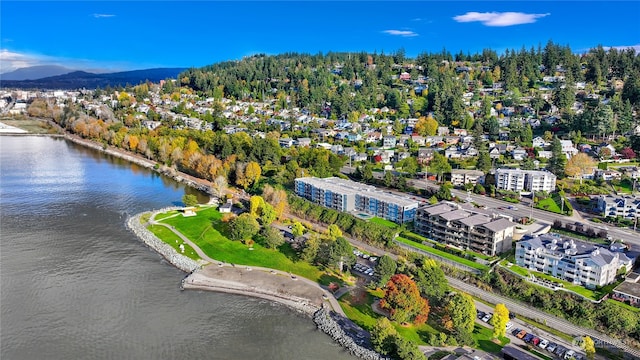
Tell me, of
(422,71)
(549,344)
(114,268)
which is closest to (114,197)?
(114,268)

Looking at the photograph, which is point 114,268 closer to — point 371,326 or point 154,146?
point 371,326

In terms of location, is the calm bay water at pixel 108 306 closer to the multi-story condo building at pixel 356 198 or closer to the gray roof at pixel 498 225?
the gray roof at pixel 498 225

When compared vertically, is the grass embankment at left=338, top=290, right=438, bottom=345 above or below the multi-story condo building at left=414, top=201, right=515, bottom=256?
below

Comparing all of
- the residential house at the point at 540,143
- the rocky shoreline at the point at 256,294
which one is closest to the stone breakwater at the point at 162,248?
the rocky shoreline at the point at 256,294

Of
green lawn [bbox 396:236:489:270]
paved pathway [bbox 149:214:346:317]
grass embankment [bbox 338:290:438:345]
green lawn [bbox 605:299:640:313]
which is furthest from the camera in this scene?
green lawn [bbox 396:236:489:270]

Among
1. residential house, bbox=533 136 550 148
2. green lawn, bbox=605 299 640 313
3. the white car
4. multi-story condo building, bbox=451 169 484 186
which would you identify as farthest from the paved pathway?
residential house, bbox=533 136 550 148

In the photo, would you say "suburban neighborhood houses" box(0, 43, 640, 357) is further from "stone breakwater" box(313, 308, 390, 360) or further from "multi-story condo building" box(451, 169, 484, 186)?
"stone breakwater" box(313, 308, 390, 360)

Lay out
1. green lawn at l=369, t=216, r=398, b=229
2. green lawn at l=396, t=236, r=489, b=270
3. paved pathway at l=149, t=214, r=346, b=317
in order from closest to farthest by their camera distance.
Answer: paved pathway at l=149, t=214, r=346, b=317, green lawn at l=396, t=236, r=489, b=270, green lawn at l=369, t=216, r=398, b=229
